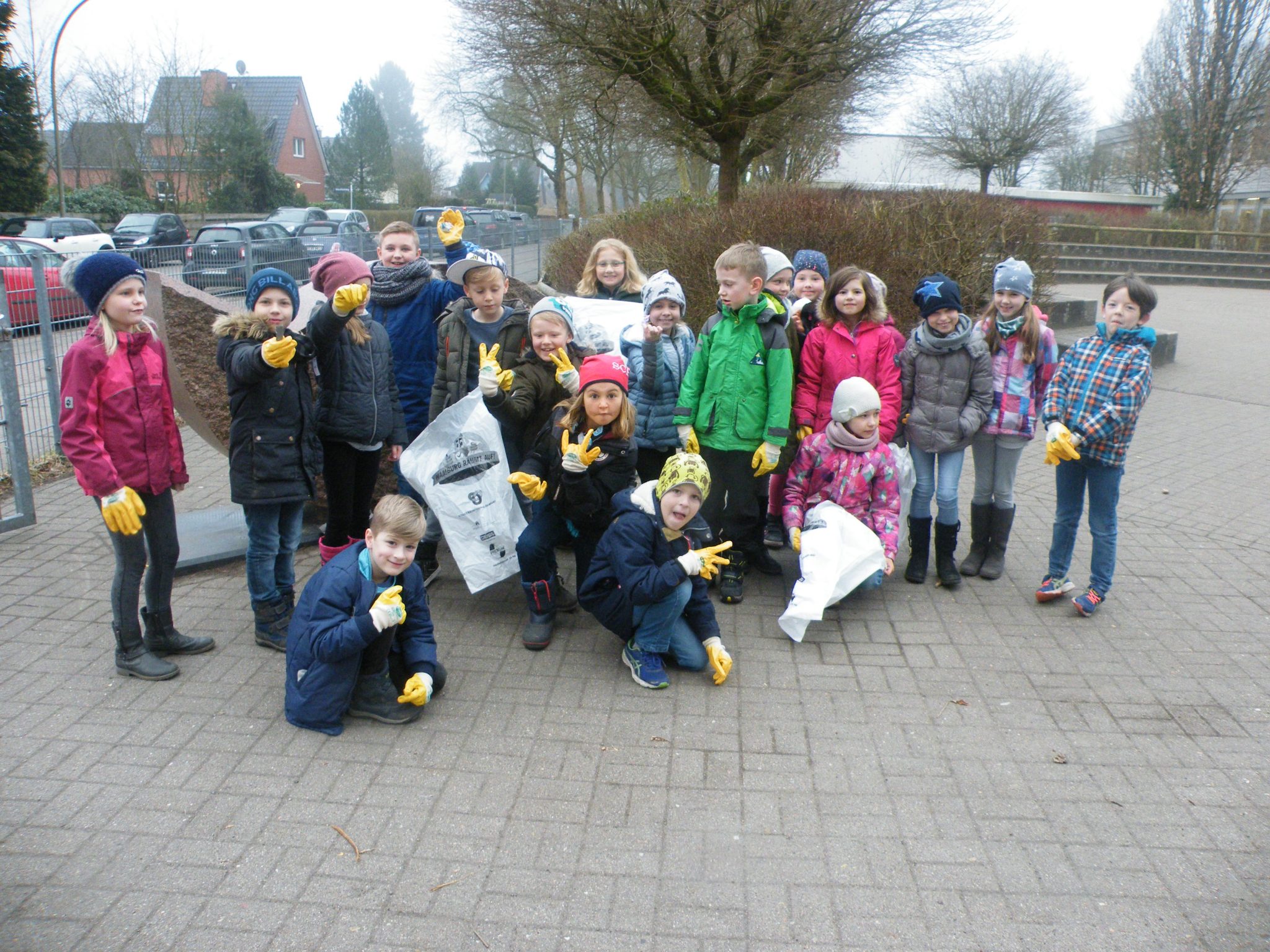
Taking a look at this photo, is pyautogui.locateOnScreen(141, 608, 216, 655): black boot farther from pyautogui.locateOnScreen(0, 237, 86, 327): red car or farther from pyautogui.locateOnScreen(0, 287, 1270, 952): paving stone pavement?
pyautogui.locateOnScreen(0, 237, 86, 327): red car

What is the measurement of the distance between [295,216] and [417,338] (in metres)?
27.9

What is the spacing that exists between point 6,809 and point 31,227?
2152 cm

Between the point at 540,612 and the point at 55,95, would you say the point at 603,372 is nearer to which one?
the point at 540,612

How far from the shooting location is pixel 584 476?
4219 mm

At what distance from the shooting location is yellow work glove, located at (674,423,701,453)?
485cm

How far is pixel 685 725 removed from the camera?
372cm

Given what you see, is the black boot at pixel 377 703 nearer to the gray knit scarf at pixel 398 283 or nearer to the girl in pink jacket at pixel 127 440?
the girl in pink jacket at pixel 127 440

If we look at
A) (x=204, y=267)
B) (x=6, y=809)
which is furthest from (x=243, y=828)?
(x=204, y=267)

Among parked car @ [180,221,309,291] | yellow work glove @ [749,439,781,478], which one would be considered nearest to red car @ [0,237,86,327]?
parked car @ [180,221,309,291]

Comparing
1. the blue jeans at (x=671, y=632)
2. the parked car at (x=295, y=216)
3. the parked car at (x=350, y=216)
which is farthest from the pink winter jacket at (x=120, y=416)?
the parked car at (x=350, y=216)

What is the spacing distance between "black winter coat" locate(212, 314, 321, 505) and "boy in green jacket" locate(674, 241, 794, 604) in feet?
6.22

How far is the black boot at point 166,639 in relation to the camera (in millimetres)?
4105

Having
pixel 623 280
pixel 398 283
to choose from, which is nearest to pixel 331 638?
pixel 398 283

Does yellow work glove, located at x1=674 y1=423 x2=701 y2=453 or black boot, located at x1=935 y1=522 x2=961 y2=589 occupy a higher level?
yellow work glove, located at x1=674 y1=423 x2=701 y2=453
